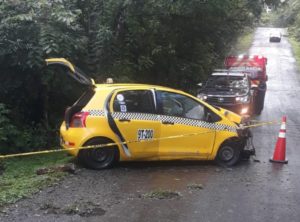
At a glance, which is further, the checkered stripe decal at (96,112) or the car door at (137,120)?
the car door at (137,120)

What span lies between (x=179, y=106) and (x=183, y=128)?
0.46 meters

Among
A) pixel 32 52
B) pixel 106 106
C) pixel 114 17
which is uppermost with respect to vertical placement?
pixel 114 17

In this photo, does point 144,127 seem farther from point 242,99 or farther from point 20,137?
point 242,99

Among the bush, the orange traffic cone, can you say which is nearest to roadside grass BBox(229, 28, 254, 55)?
the bush

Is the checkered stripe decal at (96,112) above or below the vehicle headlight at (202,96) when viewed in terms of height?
below

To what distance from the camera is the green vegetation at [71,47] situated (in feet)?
37.6

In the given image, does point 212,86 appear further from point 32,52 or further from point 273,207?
point 273,207

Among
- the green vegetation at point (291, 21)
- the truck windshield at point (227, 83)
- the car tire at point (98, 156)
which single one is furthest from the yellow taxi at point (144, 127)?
the green vegetation at point (291, 21)

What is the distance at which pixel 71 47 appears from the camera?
479 inches

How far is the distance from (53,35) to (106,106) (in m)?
2.66

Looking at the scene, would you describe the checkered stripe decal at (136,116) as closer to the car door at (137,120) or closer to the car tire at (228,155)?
the car door at (137,120)

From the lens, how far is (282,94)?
28750mm

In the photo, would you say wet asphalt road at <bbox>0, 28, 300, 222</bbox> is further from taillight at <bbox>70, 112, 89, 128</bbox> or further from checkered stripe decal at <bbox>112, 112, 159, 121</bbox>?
checkered stripe decal at <bbox>112, 112, 159, 121</bbox>

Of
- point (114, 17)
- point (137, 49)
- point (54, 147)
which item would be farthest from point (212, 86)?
point (54, 147)
